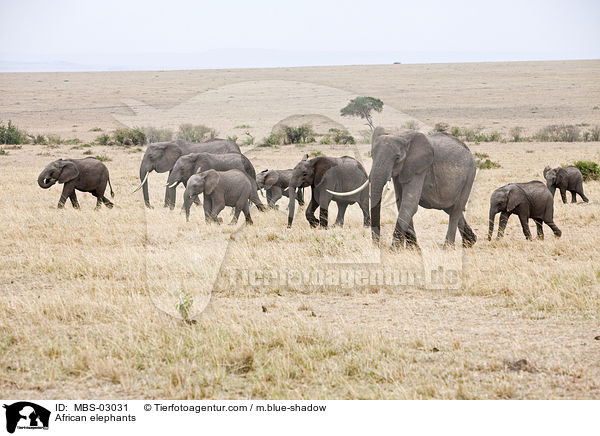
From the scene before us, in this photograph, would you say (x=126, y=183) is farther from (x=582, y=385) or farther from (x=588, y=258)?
(x=582, y=385)

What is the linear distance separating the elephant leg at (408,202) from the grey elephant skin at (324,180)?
2492 millimetres

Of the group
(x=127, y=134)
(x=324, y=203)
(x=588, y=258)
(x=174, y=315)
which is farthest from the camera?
(x=127, y=134)

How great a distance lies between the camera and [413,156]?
1028 centimetres

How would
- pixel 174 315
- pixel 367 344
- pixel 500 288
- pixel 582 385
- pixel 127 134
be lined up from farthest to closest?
pixel 127 134, pixel 500 288, pixel 174 315, pixel 367 344, pixel 582 385

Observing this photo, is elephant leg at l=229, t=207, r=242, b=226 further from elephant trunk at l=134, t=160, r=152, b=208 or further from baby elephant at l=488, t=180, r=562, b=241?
baby elephant at l=488, t=180, r=562, b=241

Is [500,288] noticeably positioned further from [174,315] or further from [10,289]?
[10,289]

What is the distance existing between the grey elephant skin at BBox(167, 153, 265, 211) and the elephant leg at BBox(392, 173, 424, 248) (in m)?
5.09

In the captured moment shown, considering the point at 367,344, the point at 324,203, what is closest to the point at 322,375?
the point at 367,344

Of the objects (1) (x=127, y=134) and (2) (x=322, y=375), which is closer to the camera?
(2) (x=322, y=375)

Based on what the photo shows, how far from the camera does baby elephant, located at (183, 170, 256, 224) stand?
1344cm

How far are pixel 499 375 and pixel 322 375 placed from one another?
1.40 meters

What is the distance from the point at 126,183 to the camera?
21.0 m

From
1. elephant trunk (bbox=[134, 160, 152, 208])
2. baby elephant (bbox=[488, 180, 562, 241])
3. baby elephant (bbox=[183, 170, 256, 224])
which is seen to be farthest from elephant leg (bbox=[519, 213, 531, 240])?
elephant trunk (bbox=[134, 160, 152, 208])
